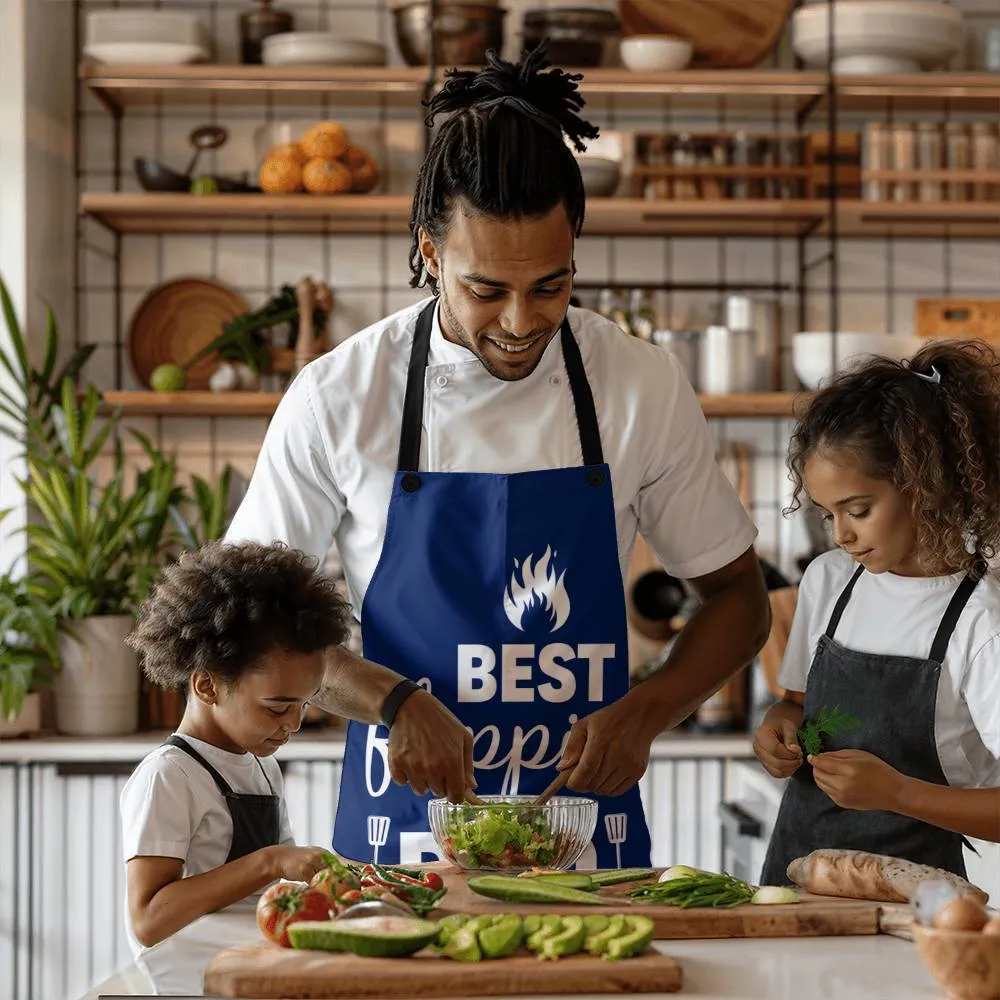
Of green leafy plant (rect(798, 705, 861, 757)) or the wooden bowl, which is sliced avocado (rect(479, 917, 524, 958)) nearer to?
the wooden bowl

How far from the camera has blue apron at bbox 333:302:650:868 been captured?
5.57ft

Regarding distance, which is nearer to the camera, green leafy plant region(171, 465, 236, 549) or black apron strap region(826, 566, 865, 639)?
black apron strap region(826, 566, 865, 639)

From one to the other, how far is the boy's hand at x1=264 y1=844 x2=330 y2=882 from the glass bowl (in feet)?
0.43

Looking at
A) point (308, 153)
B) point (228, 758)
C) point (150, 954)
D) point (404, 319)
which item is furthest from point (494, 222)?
point (308, 153)

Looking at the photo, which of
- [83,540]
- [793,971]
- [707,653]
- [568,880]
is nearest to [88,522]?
[83,540]

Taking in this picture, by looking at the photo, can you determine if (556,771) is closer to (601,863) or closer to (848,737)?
(601,863)

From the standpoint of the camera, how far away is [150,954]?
3.94ft

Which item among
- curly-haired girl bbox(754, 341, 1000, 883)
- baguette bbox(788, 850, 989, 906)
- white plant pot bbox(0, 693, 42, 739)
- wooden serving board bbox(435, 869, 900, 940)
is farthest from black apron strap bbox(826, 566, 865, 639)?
white plant pot bbox(0, 693, 42, 739)

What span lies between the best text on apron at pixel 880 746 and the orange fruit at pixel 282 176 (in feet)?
6.98

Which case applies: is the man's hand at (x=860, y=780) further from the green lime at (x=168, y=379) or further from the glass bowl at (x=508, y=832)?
the green lime at (x=168, y=379)

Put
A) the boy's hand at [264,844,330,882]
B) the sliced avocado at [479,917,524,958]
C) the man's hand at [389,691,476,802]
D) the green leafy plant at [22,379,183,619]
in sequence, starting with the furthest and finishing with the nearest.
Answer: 1. the green leafy plant at [22,379,183,619]
2. the man's hand at [389,691,476,802]
3. the boy's hand at [264,844,330,882]
4. the sliced avocado at [479,917,524,958]

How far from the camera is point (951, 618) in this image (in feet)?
5.61

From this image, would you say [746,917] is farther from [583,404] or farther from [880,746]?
[583,404]

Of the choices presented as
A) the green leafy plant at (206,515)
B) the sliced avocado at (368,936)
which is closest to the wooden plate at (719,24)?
the green leafy plant at (206,515)
